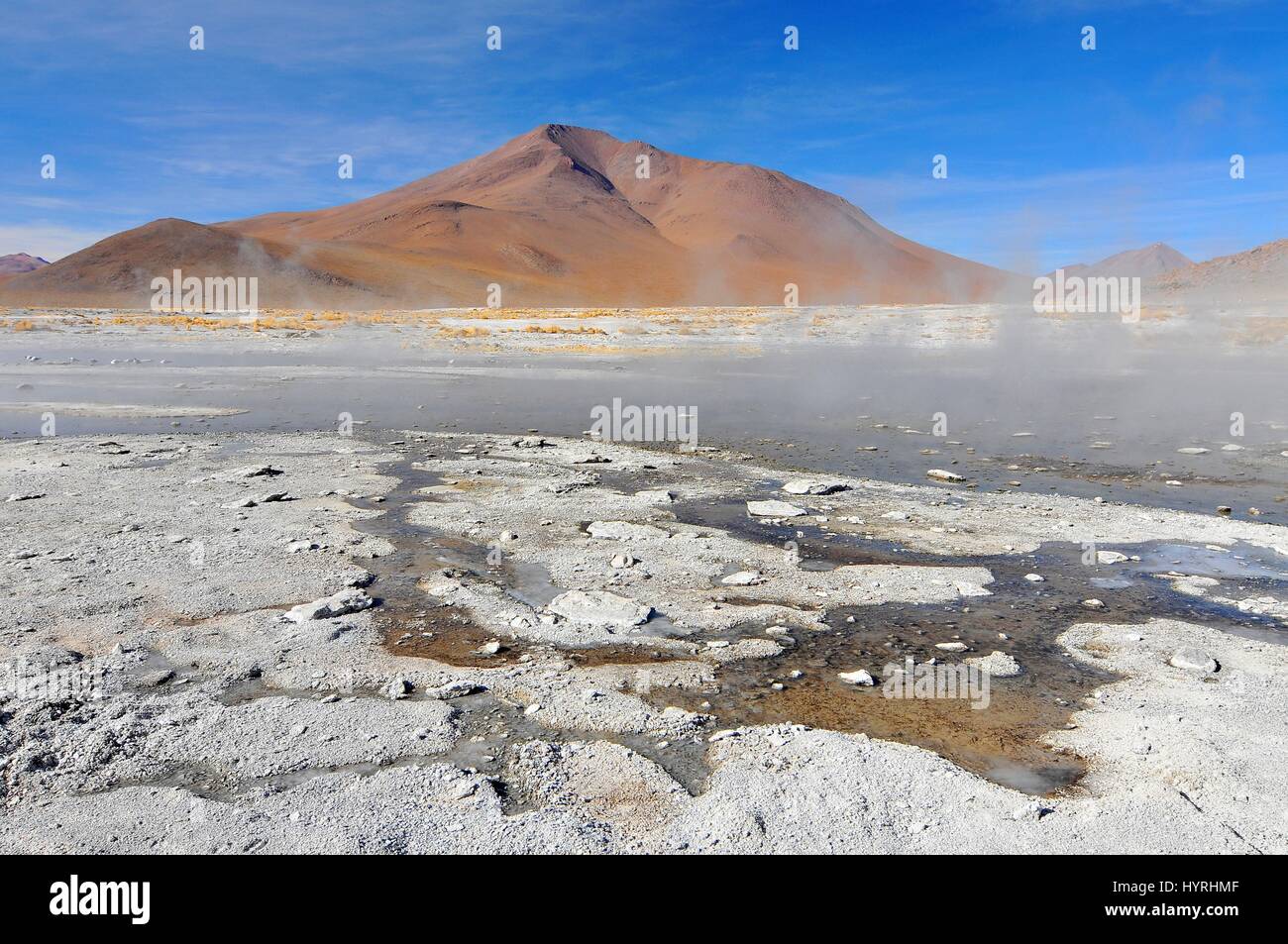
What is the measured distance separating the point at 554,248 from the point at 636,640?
113458mm

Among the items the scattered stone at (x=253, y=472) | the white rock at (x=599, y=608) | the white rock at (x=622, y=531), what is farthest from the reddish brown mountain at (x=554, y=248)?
the white rock at (x=599, y=608)

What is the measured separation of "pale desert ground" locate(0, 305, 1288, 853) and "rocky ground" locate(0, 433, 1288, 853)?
16 millimetres

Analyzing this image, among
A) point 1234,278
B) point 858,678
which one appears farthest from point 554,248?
point 858,678

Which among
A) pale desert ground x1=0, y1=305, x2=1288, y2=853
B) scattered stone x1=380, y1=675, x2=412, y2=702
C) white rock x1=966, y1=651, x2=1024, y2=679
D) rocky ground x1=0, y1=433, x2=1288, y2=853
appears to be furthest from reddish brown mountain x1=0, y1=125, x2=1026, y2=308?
scattered stone x1=380, y1=675, x2=412, y2=702

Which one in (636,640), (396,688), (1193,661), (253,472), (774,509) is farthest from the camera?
(253,472)

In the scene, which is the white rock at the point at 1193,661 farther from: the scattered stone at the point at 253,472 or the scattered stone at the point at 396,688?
the scattered stone at the point at 253,472

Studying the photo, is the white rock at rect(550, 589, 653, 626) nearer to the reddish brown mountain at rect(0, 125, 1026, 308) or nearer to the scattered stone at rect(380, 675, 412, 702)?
the scattered stone at rect(380, 675, 412, 702)

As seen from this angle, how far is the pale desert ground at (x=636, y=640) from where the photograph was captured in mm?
2580

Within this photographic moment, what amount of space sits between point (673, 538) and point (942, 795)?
123 inches

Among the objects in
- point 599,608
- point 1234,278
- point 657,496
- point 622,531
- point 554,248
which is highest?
point 554,248

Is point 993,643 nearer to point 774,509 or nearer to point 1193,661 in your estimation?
point 1193,661

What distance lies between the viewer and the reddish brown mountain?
82938mm

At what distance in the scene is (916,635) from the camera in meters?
4.08
